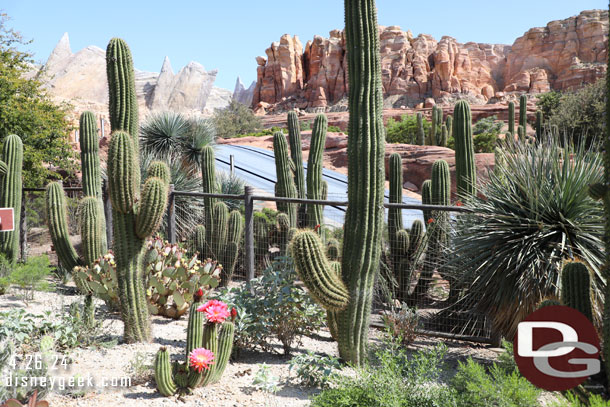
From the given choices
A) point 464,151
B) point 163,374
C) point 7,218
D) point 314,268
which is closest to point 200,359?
point 163,374

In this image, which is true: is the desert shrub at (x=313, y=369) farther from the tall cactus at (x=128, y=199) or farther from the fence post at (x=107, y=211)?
the fence post at (x=107, y=211)

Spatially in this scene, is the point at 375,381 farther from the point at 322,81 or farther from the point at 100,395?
the point at 322,81

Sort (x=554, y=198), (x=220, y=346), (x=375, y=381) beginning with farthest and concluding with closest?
1. (x=554, y=198)
2. (x=220, y=346)
3. (x=375, y=381)

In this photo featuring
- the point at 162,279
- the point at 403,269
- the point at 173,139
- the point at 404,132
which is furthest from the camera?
the point at 404,132

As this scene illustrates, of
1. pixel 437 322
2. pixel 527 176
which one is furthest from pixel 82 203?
pixel 527 176

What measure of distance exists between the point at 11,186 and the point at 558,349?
28.5 feet

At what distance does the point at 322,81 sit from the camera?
231 ft

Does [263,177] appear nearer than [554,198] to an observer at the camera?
No

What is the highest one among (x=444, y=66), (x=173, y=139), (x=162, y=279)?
(x=444, y=66)

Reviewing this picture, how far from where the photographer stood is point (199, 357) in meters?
3.90

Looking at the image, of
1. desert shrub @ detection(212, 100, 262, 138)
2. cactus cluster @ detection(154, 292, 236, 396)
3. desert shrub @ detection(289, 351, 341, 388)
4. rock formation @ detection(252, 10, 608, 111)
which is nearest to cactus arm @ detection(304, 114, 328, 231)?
desert shrub @ detection(289, 351, 341, 388)

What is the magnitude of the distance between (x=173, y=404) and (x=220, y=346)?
23.0 inches

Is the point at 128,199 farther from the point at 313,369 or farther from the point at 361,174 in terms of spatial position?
the point at 313,369

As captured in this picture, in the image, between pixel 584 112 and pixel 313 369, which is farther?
pixel 584 112
